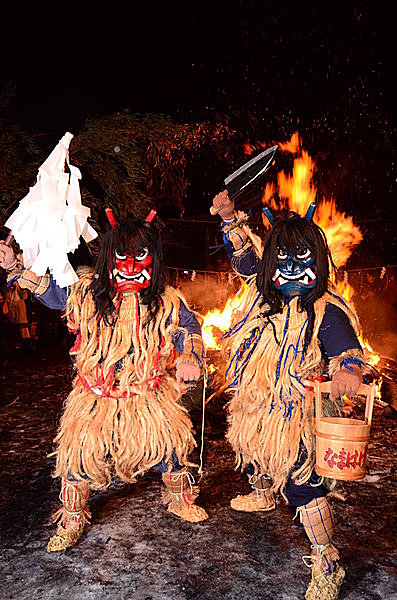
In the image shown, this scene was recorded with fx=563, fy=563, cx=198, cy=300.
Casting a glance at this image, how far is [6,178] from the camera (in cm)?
550

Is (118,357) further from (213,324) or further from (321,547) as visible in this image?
(213,324)

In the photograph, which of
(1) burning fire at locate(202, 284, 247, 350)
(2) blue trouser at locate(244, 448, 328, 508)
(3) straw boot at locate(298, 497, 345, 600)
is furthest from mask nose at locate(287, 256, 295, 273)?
(1) burning fire at locate(202, 284, 247, 350)

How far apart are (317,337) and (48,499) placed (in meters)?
2.11

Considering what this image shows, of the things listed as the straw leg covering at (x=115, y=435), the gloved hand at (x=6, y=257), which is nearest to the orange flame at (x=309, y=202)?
the straw leg covering at (x=115, y=435)

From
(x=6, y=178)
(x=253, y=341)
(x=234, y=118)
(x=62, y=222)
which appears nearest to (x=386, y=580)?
(x=253, y=341)

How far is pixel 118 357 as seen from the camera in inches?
117

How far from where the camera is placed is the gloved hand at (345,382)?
2463mm

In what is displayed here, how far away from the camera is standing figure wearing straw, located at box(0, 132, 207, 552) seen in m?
2.97

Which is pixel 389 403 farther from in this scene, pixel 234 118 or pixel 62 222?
pixel 234 118

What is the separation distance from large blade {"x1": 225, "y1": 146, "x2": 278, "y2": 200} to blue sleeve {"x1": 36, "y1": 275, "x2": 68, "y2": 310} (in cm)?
105

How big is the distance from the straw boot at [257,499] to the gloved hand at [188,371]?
3.33ft

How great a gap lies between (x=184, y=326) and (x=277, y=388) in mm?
622

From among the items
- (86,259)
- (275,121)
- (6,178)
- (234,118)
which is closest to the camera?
(6,178)

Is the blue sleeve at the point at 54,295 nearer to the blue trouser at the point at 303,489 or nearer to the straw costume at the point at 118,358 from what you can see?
the straw costume at the point at 118,358
